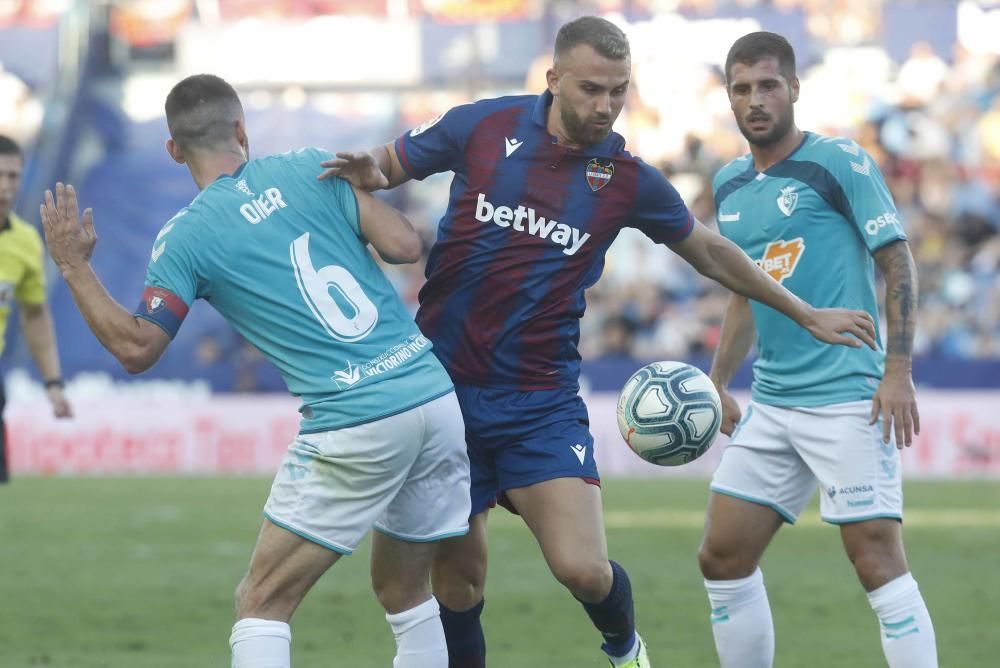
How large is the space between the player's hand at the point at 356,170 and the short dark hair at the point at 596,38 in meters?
0.87

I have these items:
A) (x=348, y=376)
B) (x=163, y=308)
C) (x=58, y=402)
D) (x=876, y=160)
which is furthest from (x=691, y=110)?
(x=163, y=308)

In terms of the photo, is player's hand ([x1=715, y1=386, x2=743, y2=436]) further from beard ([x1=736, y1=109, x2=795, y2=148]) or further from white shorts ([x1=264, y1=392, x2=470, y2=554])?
white shorts ([x1=264, y1=392, x2=470, y2=554])

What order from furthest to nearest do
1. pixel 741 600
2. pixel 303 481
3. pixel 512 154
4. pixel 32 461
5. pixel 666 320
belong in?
pixel 666 320
pixel 32 461
pixel 741 600
pixel 512 154
pixel 303 481

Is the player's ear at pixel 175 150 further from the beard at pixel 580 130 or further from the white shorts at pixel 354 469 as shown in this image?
the beard at pixel 580 130

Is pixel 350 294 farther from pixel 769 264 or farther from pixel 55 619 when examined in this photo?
pixel 55 619

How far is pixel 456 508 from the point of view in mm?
5332

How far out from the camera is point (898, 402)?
18.5ft

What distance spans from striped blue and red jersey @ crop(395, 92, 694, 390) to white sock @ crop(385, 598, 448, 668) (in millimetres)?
899

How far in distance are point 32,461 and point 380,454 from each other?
15536 millimetres

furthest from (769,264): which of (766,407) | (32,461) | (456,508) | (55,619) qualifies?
(32,461)

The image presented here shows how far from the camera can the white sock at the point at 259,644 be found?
15.6ft

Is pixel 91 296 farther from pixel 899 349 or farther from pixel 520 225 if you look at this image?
pixel 899 349

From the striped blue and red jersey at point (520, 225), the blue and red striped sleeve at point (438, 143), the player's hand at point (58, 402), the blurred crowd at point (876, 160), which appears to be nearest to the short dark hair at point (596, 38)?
the striped blue and red jersey at point (520, 225)

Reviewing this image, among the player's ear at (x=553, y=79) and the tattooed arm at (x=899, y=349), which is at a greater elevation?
the player's ear at (x=553, y=79)
